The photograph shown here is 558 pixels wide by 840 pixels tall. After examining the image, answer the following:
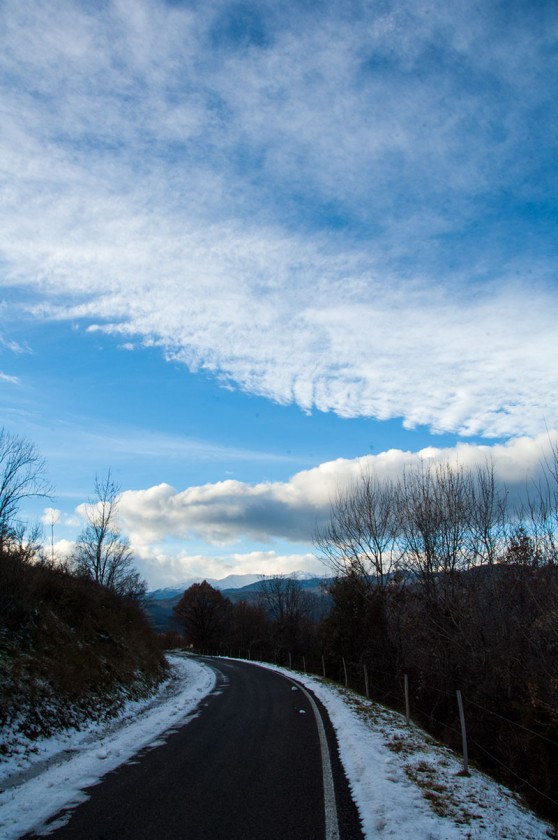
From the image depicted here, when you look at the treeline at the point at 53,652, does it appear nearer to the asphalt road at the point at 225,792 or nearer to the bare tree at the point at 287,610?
the asphalt road at the point at 225,792

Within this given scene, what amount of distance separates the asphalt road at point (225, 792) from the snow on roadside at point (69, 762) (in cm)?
27

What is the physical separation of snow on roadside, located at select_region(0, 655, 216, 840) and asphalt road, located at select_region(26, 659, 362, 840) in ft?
0.90

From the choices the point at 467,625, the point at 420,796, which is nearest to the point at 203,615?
the point at 467,625

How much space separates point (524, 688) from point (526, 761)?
221 centimetres

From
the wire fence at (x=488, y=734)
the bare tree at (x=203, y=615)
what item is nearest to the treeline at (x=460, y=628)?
the wire fence at (x=488, y=734)

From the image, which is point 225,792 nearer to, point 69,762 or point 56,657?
point 69,762

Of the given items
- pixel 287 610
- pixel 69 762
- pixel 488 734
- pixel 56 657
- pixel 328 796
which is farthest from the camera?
pixel 287 610

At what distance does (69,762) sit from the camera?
8148mm

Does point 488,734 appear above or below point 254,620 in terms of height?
above

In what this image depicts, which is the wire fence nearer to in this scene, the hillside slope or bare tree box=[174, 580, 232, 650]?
the hillside slope

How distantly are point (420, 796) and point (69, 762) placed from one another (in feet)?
17.7

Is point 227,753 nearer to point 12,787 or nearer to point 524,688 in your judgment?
point 12,787

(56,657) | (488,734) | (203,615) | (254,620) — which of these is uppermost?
(56,657)

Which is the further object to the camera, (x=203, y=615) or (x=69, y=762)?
(x=203, y=615)
